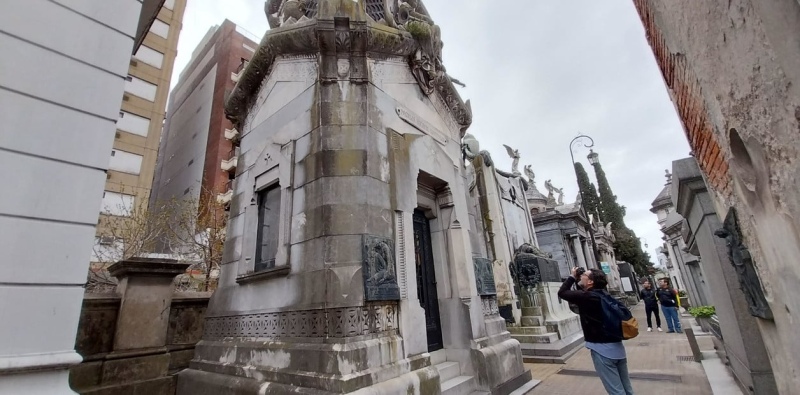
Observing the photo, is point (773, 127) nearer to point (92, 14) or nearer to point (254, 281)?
point (92, 14)

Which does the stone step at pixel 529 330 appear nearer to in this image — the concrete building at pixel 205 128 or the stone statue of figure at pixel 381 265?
the stone statue of figure at pixel 381 265

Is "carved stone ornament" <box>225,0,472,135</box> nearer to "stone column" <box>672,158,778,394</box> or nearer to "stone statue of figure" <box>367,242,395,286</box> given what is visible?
"stone statue of figure" <box>367,242,395,286</box>

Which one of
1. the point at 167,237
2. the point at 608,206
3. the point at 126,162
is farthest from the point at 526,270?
the point at 608,206

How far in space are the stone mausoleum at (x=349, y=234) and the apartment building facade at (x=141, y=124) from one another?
57.8 feet

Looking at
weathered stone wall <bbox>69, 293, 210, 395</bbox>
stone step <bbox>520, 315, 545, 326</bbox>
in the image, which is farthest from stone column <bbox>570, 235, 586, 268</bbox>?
weathered stone wall <bbox>69, 293, 210, 395</bbox>

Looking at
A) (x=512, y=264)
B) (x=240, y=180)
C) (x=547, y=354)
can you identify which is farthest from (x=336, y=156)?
(x=512, y=264)

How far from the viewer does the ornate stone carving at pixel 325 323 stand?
471 centimetres

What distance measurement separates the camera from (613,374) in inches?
171

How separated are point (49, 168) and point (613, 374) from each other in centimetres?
627

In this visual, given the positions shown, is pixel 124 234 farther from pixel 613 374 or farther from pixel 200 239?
pixel 613 374

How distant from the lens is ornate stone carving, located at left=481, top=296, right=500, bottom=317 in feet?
24.0

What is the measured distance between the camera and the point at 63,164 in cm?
294

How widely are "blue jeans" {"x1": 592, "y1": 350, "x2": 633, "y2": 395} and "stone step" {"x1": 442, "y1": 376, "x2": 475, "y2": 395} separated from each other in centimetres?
234

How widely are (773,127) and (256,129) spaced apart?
7.91 meters
